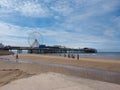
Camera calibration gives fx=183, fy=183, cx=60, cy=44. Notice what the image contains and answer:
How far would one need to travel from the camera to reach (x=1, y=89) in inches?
279

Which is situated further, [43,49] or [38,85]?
[43,49]

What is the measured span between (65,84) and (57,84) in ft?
1.04

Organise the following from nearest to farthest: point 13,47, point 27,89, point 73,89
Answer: point 73,89
point 27,89
point 13,47

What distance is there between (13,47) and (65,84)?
428 feet

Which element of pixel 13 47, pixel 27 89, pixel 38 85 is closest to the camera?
pixel 27 89

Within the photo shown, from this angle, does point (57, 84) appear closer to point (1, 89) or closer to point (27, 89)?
point (27, 89)

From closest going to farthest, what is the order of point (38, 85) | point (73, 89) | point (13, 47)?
point (73, 89) < point (38, 85) < point (13, 47)

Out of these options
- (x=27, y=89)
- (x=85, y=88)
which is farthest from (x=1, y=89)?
(x=85, y=88)

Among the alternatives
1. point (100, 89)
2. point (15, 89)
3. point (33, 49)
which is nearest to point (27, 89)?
point (15, 89)

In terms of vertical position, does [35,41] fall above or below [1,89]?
above

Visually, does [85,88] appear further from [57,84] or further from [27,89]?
[27,89]

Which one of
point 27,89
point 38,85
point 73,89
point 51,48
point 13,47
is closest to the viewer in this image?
point 73,89

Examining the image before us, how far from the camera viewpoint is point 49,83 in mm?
7578

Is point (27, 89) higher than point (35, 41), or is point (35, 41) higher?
point (35, 41)
